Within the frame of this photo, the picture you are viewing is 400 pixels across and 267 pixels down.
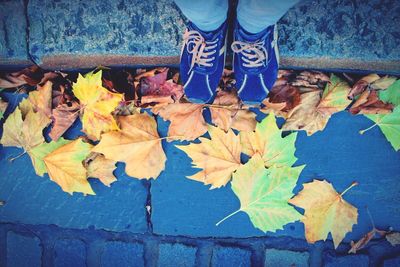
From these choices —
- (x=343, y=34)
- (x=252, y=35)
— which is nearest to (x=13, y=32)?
(x=252, y=35)

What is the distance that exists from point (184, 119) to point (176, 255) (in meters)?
0.70

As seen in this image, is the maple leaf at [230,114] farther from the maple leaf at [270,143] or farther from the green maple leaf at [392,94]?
the green maple leaf at [392,94]

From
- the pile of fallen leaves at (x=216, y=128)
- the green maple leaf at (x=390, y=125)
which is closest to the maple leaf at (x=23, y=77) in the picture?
the pile of fallen leaves at (x=216, y=128)

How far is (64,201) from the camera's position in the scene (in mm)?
1711

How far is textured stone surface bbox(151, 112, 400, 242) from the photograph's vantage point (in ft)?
4.96

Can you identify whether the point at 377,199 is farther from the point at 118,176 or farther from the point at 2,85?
the point at 2,85

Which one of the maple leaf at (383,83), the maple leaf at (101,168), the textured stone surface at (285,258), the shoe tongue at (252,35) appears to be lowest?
the textured stone surface at (285,258)

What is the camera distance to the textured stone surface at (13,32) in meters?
1.50

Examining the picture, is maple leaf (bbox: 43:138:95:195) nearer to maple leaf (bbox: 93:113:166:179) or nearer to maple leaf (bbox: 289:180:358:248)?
maple leaf (bbox: 93:113:166:179)

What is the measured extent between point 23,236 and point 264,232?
1.27m

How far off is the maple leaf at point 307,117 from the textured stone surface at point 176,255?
30.5 inches

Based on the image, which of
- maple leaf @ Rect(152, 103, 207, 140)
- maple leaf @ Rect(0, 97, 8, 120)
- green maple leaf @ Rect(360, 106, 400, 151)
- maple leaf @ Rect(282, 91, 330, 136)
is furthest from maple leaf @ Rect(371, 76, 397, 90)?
maple leaf @ Rect(0, 97, 8, 120)

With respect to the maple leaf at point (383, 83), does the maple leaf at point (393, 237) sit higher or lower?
lower

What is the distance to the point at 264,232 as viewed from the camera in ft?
5.25
